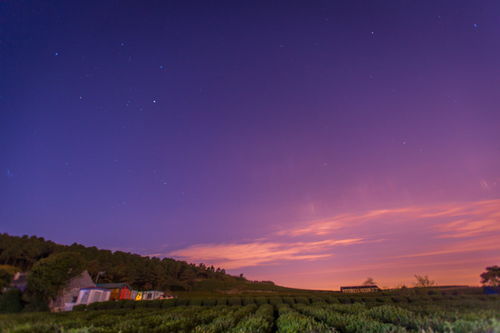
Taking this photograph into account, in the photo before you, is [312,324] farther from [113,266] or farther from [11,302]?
[113,266]

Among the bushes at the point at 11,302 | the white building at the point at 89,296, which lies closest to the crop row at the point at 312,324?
the bushes at the point at 11,302

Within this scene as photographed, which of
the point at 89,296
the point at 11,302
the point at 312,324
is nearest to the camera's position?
the point at 312,324

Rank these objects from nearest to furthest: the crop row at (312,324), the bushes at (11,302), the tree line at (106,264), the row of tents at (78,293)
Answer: the crop row at (312,324), the bushes at (11,302), the row of tents at (78,293), the tree line at (106,264)

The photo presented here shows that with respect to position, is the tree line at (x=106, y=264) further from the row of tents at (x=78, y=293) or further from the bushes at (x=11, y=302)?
the bushes at (x=11, y=302)

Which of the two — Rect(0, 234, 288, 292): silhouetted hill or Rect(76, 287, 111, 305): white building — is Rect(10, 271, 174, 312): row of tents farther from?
Rect(0, 234, 288, 292): silhouetted hill

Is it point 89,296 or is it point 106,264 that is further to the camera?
point 106,264

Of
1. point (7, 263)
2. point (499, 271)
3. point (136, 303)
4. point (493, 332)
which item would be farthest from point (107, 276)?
point (499, 271)

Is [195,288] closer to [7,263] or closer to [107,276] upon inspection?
[107,276]

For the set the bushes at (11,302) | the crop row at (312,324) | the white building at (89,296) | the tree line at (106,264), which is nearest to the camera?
the crop row at (312,324)

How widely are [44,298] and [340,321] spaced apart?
6257 cm

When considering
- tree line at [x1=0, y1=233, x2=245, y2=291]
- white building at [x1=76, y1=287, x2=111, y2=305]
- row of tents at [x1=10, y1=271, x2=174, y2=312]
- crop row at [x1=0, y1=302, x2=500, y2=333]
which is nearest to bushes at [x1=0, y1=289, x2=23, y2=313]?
row of tents at [x1=10, y1=271, x2=174, y2=312]

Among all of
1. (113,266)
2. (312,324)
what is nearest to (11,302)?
Answer: (312,324)

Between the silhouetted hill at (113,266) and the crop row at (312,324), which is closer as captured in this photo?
the crop row at (312,324)

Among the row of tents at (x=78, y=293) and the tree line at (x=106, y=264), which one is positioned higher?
the tree line at (x=106, y=264)
